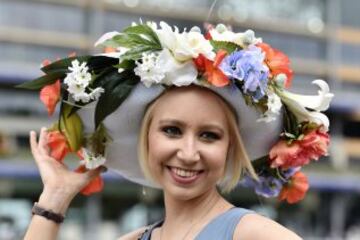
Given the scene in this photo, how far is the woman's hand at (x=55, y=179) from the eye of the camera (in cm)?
250

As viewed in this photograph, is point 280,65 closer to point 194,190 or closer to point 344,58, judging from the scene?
point 194,190

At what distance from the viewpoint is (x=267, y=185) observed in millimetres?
2732

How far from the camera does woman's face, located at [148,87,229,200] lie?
227cm

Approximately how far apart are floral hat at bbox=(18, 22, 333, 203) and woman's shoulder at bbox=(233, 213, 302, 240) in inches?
13.8

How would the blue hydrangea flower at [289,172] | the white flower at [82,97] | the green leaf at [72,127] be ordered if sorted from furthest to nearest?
the blue hydrangea flower at [289,172] < the green leaf at [72,127] < the white flower at [82,97]

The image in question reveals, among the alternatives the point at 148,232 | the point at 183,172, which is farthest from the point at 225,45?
the point at 148,232

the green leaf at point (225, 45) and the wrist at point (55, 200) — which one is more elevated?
the green leaf at point (225, 45)

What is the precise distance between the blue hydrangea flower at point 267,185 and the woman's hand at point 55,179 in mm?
484

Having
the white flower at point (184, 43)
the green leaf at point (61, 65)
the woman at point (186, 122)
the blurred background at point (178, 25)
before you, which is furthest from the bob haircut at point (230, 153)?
the blurred background at point (178, 25)

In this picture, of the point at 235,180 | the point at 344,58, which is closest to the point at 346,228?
the point at 344,58

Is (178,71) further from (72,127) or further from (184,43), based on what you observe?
(72,127)

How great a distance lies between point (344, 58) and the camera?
1540 inches

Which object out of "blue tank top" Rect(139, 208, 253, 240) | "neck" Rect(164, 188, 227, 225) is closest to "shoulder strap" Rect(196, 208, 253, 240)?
"blue tank top" Rect(139, 208, 253, 240)

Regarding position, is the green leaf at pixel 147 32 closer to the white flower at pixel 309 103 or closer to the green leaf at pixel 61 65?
the green leaf at pixel 61 65
